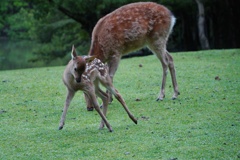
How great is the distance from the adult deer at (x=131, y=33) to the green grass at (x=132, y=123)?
0.79 metres

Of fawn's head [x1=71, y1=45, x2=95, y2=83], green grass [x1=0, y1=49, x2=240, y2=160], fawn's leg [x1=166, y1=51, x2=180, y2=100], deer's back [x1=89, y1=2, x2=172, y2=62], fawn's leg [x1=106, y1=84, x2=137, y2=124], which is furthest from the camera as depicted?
fawn's leg [x1=166, y1=51, x2=180, y2=100]

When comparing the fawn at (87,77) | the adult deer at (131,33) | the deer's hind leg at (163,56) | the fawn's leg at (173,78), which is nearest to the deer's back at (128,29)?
the adult deer at (131,33)

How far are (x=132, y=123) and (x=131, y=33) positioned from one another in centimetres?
221

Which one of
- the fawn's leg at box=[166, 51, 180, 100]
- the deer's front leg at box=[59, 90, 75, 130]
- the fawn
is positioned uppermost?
the fawn

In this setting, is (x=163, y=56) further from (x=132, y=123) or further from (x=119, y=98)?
(x=119, y=98)

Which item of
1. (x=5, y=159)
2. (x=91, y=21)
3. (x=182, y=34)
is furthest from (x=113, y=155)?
(x=182, y=34)

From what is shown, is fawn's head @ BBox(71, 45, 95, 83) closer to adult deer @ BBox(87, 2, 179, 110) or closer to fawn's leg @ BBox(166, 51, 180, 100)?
adult deer @ BBox(87, 2, 179, 110)

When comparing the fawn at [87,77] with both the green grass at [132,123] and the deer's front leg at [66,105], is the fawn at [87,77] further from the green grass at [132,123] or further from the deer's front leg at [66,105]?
the green grass at [132,123]

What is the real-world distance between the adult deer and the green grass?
79cm

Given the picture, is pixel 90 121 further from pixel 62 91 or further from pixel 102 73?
pixel 62 91

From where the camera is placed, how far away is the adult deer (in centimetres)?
887

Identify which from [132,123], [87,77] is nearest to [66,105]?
[87,77]

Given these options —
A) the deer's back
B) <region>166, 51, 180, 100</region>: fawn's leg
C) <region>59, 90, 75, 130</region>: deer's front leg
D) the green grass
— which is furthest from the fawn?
<region>166, 51, 180, 100</region>: fawn's leg

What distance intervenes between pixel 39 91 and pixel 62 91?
46 centimetres
